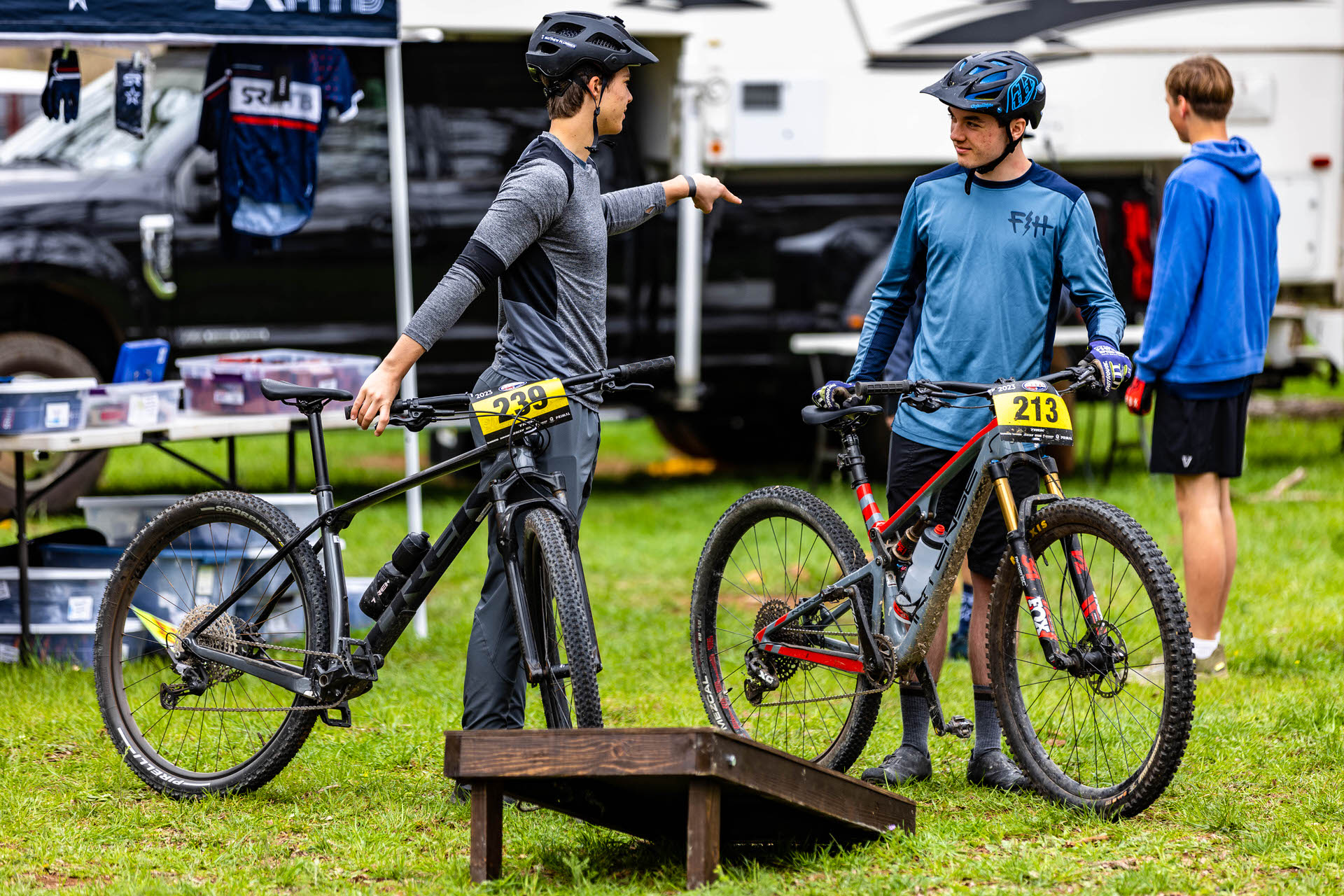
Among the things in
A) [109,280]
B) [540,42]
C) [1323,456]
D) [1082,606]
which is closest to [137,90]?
[109,280]

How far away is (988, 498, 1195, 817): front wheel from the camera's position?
3.61 m

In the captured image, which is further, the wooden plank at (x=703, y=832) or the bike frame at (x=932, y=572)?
the bike frame at (x=932, y=572)

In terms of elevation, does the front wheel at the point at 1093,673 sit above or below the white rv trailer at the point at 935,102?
below

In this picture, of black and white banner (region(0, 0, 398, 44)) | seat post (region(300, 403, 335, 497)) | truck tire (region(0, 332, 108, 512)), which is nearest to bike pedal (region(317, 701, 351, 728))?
seat post (region(300, 403, 335, 497))

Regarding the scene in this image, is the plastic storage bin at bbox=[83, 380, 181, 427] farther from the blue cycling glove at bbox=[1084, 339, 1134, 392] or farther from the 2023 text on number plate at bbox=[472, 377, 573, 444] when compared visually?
the blue cycling glove at bbox=[1084, 339, 1134, 392]

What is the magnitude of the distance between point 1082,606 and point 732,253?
19.4ft

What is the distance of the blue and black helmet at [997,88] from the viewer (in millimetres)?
3936

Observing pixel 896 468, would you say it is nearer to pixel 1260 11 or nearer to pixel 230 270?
pixel 230 270

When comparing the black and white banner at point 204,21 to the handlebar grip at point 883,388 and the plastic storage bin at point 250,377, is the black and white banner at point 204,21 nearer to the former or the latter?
the plastic storage bin at point 250,377

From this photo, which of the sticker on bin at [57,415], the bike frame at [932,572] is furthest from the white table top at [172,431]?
the bike frame at [932,572]

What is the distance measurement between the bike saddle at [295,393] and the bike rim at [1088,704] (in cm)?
185

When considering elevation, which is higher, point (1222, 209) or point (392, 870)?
point (1222, 209)

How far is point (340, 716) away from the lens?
13.5 feet

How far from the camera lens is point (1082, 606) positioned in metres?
3.76
